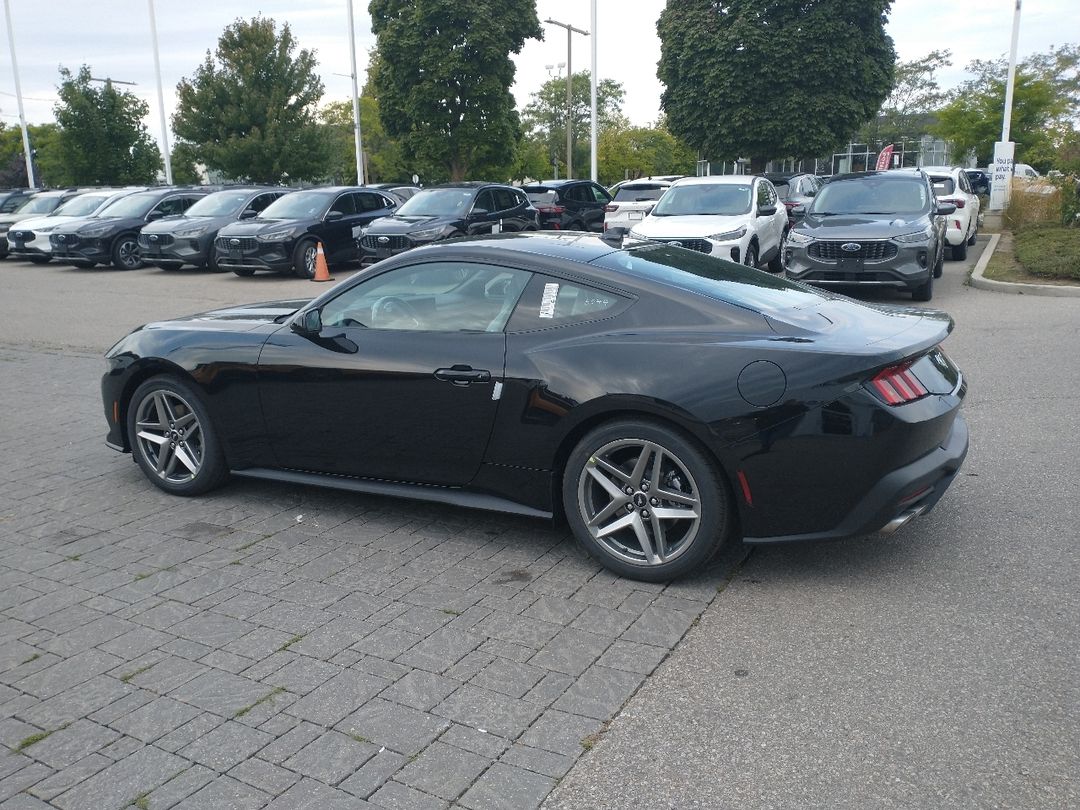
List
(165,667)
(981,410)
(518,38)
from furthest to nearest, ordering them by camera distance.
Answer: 1. (518,38)
2. (981,410)
3. (165,667)

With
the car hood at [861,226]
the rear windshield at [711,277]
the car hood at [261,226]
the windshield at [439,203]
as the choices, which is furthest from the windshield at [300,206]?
the rear windshield at [711,277]

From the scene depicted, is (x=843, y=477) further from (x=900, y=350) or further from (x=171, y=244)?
(x=171, y=244)

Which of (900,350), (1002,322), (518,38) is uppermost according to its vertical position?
(518,38)

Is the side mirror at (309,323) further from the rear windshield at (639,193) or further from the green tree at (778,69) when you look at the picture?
the green tree at (778,69)

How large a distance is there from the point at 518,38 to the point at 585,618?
39.1 meters

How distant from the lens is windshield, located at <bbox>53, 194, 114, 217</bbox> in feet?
79.2

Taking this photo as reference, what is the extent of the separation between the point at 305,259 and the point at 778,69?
894 inches

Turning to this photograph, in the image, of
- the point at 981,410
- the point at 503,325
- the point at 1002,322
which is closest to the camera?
the point at 503,325

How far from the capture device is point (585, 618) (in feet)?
13.4

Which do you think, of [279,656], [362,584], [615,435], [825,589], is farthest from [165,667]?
[825,589]

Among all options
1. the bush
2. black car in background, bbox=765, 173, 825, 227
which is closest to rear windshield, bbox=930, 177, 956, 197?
the bush

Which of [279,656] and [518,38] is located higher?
[518,38]

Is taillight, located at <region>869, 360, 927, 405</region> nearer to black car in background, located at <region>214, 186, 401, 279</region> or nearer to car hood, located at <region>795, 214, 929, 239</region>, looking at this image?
car hood, located at <region>795, 214, 929, 239</region>

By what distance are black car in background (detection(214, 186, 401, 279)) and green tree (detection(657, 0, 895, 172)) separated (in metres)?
19.3
